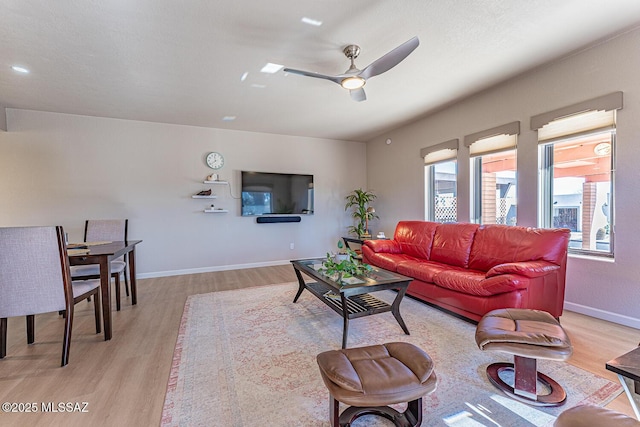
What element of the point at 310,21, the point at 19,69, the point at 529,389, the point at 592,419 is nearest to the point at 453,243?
the point at 529,389

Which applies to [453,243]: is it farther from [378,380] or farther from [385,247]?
[378,380]

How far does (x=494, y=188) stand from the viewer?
12.1 ft

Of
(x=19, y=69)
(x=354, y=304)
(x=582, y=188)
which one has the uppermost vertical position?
(x=19, y=69)

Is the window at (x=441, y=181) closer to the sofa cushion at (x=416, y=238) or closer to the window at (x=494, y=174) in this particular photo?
the window at (x=494, y=174)

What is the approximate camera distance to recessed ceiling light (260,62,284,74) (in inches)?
111

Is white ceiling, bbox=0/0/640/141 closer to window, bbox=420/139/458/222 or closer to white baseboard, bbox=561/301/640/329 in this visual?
window, bbox=420/139/458/222

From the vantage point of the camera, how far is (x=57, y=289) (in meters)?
2.03

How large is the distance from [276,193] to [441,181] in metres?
2.98

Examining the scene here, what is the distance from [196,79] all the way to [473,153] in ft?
12.1

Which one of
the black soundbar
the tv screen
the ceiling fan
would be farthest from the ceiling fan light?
the black soundbar

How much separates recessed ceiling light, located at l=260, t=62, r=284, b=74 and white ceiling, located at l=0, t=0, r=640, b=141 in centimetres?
→ 6

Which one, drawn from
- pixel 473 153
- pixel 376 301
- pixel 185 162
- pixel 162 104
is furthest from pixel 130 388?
pixel 473 153

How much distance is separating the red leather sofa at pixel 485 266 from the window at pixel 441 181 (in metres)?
0.69

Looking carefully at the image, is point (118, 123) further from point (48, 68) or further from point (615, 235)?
point (615, 235)
